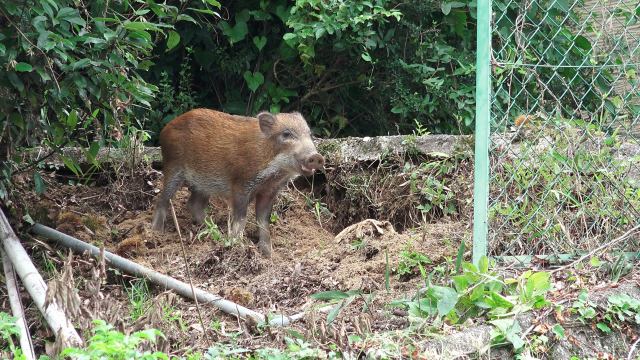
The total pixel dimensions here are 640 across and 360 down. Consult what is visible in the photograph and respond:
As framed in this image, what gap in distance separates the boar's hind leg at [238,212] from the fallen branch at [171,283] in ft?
5.08

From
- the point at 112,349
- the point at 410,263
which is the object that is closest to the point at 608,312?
the point at 410,263

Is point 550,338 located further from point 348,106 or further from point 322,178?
point 348,106

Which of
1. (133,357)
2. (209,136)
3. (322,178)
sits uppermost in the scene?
(133,357)

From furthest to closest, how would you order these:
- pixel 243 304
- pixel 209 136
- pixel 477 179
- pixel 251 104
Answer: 1. pixel 251 104
2. pixel 209 136
3. pixel 243 304
4. pixel 477 179

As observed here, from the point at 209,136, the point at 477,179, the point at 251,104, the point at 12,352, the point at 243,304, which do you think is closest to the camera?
the point at 12,352

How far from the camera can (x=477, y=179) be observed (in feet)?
17.5

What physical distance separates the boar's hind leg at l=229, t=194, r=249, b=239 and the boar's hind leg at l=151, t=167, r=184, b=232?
20.0 inches

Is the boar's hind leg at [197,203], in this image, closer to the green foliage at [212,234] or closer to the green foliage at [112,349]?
the green foliage at [212,234]

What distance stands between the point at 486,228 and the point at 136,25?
7.57 ft

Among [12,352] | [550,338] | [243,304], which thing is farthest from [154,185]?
[550,338]

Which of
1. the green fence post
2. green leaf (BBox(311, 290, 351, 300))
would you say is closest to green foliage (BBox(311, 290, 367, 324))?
green leaf (BBox(311, 290, 351, 300))

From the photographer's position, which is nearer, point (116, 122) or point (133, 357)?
point (133, 357)

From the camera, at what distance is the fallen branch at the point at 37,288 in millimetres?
4441

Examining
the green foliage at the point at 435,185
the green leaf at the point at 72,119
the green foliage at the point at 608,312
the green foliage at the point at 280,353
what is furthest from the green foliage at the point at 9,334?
the green foliage at the point at 435,185
